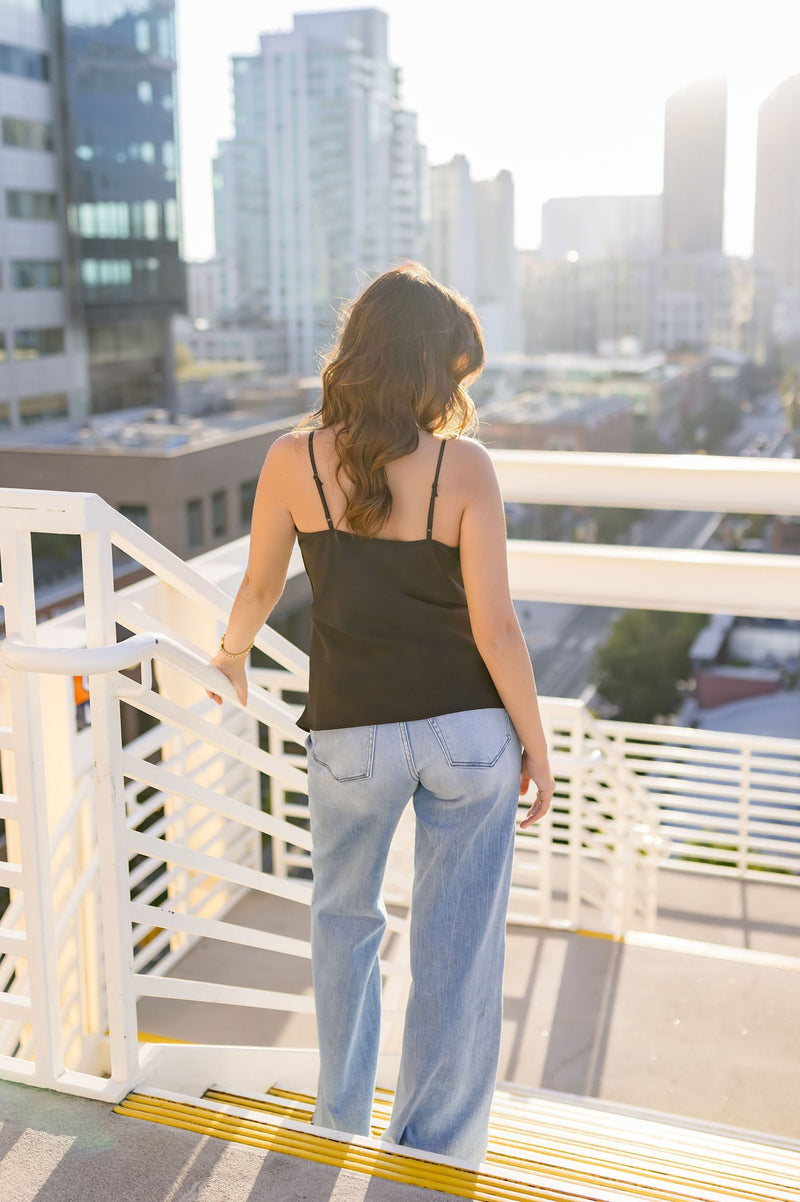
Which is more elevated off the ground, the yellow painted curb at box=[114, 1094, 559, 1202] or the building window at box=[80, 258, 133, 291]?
the building window at box=[80, 258, 133, 291]

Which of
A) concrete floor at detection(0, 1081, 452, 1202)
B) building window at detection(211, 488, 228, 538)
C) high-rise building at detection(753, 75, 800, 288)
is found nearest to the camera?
concrete floor at detection(0, 1081, 452, 1202)

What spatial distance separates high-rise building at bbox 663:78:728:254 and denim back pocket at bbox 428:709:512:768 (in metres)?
30.2

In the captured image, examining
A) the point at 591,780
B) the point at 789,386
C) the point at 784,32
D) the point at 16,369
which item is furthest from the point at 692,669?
the point at 591,780

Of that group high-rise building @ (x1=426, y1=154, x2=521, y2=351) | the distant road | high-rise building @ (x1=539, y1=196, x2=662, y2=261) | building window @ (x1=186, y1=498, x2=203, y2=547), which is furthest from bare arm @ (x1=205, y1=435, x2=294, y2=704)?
high-rise building @ (x1=539, y1=196, x2=662, y2=261)

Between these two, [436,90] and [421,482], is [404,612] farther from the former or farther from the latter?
[436,90]

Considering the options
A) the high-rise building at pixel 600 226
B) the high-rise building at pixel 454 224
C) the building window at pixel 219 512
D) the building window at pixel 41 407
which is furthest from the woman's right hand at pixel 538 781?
the building window at pixel 41 407

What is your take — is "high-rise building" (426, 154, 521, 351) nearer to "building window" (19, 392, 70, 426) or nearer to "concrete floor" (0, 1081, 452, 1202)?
"building window" (19, 392, 70, 426)

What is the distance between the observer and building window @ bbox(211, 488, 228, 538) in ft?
52.9

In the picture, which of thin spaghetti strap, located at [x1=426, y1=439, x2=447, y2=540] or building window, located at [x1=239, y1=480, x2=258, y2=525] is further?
building window, located at [x1=239, y1=480, x2=258, y2=525]

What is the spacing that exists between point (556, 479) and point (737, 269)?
27556 mm

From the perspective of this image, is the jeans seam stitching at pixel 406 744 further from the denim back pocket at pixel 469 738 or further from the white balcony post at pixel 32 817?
the white balcony post at pixel 32 817

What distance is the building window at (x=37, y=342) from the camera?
102 ft

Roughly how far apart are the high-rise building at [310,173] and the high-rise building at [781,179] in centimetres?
1864

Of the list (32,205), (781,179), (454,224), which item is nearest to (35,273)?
(32,205)
